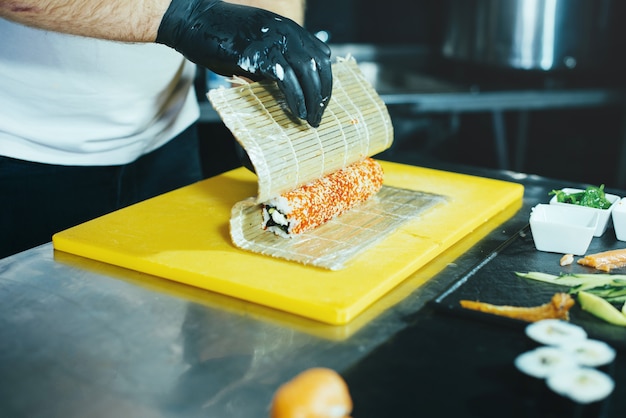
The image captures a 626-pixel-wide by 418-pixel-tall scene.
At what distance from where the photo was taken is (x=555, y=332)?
3.77ft

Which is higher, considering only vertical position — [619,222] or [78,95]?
[78,95]

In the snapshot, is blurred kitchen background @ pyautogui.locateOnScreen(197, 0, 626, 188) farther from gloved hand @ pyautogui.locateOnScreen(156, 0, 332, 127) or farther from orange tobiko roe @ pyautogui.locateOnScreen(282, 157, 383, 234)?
gloved hand @ pyautogui.locateOnScreen(156, 0, 332, 127)

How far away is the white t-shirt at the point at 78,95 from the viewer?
1842mm

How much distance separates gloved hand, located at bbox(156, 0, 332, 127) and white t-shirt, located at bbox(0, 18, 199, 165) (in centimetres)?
43

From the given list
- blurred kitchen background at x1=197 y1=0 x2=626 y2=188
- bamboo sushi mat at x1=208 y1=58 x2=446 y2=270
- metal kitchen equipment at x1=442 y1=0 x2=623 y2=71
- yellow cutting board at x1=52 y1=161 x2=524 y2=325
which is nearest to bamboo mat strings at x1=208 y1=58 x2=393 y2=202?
bamboo sushi mat at x1=208 y1=58 x2=446 y2=270

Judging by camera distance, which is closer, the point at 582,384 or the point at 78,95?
the point at 582,384

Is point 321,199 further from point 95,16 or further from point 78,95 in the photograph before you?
point 78,95

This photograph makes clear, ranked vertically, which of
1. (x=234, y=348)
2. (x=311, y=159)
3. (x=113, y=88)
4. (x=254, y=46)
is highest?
(x=254, y=46)

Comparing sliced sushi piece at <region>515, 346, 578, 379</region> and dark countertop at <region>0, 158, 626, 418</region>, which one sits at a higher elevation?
sliced sushi piece at <region>515, 346, 578, 379</region>

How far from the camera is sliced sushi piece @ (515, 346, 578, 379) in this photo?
105 centimetres

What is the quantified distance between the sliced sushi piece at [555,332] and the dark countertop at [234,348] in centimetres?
2

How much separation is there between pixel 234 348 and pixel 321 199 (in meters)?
0.58

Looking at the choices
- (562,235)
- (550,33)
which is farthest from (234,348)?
(550,33)

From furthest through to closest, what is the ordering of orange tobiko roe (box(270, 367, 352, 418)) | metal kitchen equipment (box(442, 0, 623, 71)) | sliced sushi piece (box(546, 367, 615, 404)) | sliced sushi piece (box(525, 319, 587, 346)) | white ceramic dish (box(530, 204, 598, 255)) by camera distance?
metal kitchen equipment (box(442, 0, 623, 71)), white ceramic dish (box(530, 204, 598, 255)), sliced sushi piece (box(525, 319, 587, 346)), sliced sushi piece (box(546, 367, 615, 404)), orange tobiko roe (box(270, 367, 352, 418))
